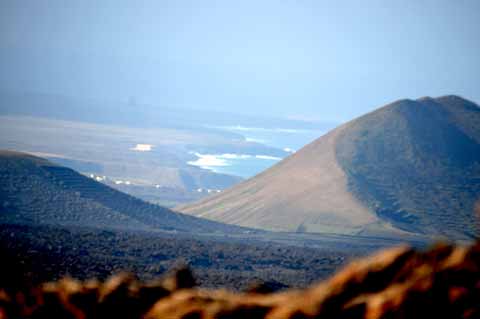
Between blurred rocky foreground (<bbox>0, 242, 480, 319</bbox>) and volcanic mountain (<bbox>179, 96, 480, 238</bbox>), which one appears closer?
blurred rocky foreground (<bbox>0, 242, 480, 319</bbox>)

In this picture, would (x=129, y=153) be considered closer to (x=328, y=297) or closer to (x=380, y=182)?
(x=380, y=182)

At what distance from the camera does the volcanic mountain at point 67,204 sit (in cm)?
4788

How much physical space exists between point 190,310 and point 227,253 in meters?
32.3

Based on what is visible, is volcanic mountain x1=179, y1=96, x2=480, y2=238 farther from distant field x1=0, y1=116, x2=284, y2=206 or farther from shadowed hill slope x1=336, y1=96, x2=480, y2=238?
distant field x1=0, y1=116, x2=284, y2=206

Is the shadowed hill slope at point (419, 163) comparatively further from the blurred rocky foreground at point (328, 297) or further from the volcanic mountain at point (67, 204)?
the blurred rocky foreground at point (328, 297)

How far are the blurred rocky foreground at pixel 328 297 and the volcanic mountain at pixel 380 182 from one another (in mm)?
51042

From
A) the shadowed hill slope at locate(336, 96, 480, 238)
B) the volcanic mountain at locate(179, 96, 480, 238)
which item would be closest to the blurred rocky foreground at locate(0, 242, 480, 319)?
the volcanic mountain at locate(179, 96, 480, 238)

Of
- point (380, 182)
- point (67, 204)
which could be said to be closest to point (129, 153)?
point (380, 182)

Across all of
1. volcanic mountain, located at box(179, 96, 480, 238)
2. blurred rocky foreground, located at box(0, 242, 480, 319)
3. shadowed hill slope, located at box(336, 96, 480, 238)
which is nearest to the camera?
blurred rocky foreground, located at box(0, 242, 480, 319)

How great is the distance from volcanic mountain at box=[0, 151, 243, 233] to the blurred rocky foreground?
37.4 metres

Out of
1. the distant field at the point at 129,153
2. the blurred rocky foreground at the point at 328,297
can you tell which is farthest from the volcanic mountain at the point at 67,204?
the blurred rocky foreground at the point at 328,297

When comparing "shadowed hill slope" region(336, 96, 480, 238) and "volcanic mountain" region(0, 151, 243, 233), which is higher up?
"shadowed hill slope" region(336, 96, 480, 238)

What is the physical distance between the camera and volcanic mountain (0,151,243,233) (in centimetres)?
4788

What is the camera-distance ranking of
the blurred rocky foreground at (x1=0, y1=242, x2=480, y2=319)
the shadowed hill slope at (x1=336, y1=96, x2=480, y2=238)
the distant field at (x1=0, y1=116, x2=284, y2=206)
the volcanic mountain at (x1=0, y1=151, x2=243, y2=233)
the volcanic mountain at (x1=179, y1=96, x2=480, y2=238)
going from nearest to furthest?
1. the blurred rocky foreground at (x1=0, y1=242, x2=480, y2=319)
2. the volcanic mountain at (x1=0, y1=151, x2=243, y2=233)
3. the volcanic mountain at (x1=179, y1=96, x2=480, y2=238)
4. the shadowed hill slope at (x1=336, y1=96, x2=480, y2=238)
5. the distant field at (x1=0, y1=116, x2=284, y2=206)
